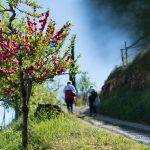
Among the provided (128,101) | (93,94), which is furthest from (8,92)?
(128,101)

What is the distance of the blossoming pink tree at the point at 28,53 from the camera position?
26.5 feet

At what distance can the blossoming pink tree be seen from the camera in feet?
26.5

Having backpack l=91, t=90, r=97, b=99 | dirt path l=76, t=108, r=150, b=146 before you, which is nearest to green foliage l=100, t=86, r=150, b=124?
backpack l=91, t=90, r=97, b=99

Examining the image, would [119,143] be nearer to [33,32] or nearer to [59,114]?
[33,32]

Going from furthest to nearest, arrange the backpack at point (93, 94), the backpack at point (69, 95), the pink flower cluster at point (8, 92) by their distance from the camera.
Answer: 1. the backpack at point (93, 94)
2. the backpack at point (69, 95)
3. the pink flower cluster at point (8, 92)

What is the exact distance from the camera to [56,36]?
8.79m

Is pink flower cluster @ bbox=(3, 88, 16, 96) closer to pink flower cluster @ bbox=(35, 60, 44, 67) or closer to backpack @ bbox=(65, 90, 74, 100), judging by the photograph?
pink flower cluster @ bbox=(35, 60, 44, 67)

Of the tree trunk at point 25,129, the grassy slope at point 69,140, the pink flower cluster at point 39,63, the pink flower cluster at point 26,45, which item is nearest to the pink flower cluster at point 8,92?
the grassy slope at point 69,140

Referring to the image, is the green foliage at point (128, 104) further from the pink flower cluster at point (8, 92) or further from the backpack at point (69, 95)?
the pink flower cluster at point (8, 92)

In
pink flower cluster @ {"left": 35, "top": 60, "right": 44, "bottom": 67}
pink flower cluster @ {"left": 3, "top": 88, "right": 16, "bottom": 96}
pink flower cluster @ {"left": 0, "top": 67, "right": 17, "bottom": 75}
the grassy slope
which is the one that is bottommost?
the grassy slope

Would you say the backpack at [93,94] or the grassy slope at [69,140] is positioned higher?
the backpack at [93,94]

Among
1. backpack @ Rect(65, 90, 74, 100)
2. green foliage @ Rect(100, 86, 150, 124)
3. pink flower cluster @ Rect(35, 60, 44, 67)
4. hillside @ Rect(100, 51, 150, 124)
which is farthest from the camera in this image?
backpack @ Rect(65, 90, 74, 100)

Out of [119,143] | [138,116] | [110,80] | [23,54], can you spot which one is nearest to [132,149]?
[119,143]

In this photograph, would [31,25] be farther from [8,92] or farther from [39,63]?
[8,92]
